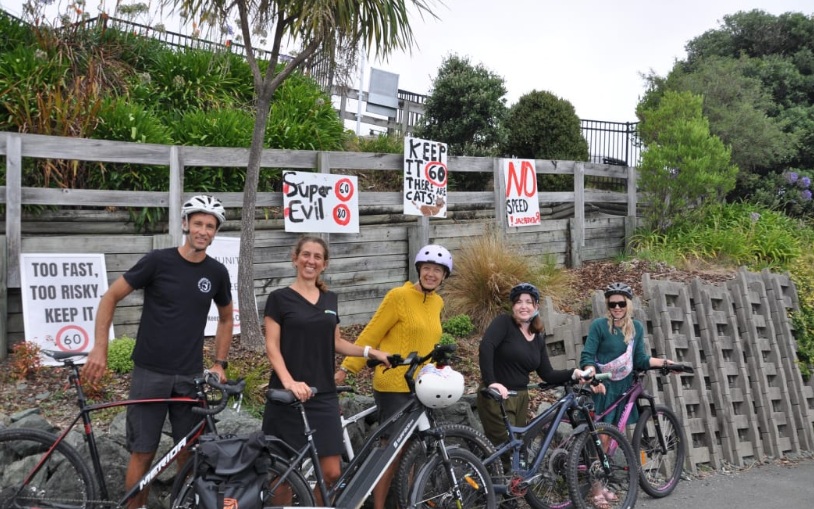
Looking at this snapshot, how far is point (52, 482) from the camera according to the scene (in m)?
4.57

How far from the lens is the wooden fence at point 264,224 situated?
742 centimetres

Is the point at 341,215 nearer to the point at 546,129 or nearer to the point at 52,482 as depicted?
the point at 52,482

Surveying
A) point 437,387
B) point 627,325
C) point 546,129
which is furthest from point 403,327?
point 546,129

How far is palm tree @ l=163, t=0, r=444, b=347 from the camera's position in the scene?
25.4 ft

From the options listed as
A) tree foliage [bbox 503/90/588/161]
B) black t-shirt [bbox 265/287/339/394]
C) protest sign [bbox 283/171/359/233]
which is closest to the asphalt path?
black t-shirt [bbox 265/287/339/394]

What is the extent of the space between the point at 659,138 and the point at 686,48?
45.5 ft

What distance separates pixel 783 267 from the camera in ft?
39.6

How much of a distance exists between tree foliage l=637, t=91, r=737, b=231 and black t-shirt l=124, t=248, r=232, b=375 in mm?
9839

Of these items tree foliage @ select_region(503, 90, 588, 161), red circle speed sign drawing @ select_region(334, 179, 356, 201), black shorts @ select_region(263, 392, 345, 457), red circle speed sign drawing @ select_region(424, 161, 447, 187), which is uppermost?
tree foliage @ select_region(503, 90, 588, 161)

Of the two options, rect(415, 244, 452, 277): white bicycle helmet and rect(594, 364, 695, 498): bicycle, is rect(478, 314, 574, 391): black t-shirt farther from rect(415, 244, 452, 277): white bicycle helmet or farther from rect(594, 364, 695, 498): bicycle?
rect(594, 364, 695, 498): bicycle

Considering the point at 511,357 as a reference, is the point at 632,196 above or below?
above

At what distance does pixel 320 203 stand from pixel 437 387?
443cm

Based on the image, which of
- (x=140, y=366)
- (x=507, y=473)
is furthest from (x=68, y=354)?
(x=507, y=473)

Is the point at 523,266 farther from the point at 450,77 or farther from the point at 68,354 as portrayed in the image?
the point at 450,77
